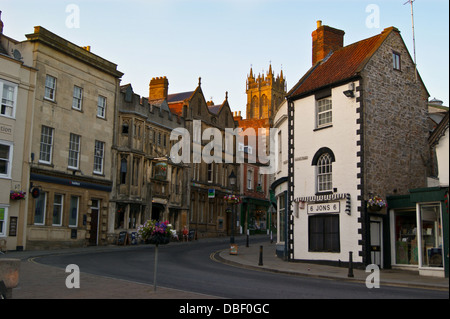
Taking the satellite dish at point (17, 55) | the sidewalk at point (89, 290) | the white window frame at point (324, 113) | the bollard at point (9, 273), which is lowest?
the sidewalk at point (89, 290)

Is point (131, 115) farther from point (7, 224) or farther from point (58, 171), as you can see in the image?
point (7, 224)

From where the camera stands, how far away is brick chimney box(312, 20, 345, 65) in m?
29.1

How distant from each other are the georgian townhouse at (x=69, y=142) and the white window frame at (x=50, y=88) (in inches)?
2.4

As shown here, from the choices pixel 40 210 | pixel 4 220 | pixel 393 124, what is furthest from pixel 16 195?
pixel 393 124

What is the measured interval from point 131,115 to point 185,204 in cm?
1103

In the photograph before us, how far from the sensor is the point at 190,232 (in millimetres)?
42094

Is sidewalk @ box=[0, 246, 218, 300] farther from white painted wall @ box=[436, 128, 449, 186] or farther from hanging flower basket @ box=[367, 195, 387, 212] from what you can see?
white painted wall @ box=[436, 128, 449, 186]

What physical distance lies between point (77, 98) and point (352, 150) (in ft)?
63.5

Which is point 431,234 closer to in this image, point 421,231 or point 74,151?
point 421,231

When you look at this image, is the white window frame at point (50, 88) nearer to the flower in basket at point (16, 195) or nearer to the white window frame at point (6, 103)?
the white window frame at point (6, 103)

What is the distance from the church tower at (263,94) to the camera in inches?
5059

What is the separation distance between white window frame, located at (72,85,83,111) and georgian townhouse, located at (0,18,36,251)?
3908mm

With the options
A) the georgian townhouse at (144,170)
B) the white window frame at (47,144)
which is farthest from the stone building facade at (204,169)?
the white window frame at (47,144)

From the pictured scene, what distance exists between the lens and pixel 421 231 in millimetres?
20141
